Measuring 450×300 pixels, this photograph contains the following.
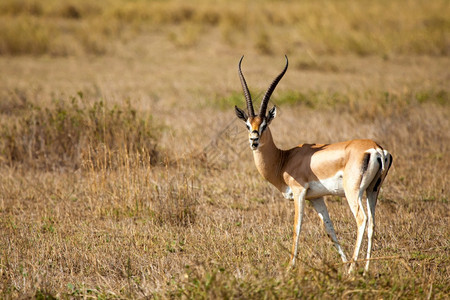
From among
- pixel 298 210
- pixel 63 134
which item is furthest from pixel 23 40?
pixel 298 210

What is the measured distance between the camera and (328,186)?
4695 millimetres

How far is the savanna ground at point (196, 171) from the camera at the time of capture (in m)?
4.37

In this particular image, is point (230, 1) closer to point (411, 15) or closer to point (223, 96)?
point (411, 15)

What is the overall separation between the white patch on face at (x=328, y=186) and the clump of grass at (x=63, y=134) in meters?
3.56

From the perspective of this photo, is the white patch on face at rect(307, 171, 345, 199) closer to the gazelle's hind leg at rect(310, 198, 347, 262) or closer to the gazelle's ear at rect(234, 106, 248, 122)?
the gazelle's hind leg at rect(310, 198, 347, 262)

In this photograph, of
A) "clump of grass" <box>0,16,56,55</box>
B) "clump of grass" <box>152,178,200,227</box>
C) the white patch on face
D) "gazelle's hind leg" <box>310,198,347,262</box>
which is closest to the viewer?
the white patch on face

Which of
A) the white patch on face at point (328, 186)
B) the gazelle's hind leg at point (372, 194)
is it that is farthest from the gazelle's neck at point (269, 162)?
the gazelle's hind leg at point (372, 194)

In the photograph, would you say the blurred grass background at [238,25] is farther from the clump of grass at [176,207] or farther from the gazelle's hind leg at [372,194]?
the gazelle's hind leg at [372,194]

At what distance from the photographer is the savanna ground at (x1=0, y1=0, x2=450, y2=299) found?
4371 millimetres

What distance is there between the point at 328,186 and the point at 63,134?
4.67 m

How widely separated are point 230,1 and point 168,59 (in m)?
14.7

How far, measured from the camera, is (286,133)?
9.51 metres

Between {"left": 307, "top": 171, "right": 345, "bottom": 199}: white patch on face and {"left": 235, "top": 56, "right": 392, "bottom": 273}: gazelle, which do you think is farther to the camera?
{"left": 307, "top": 171, "right": 345, "bottom": 199}: white patch on face

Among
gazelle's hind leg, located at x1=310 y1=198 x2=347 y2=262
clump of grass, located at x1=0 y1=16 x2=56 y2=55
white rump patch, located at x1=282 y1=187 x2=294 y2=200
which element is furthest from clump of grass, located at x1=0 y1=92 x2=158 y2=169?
clump of grass, located at x1=0 y1=16 x2=56 y2=55
